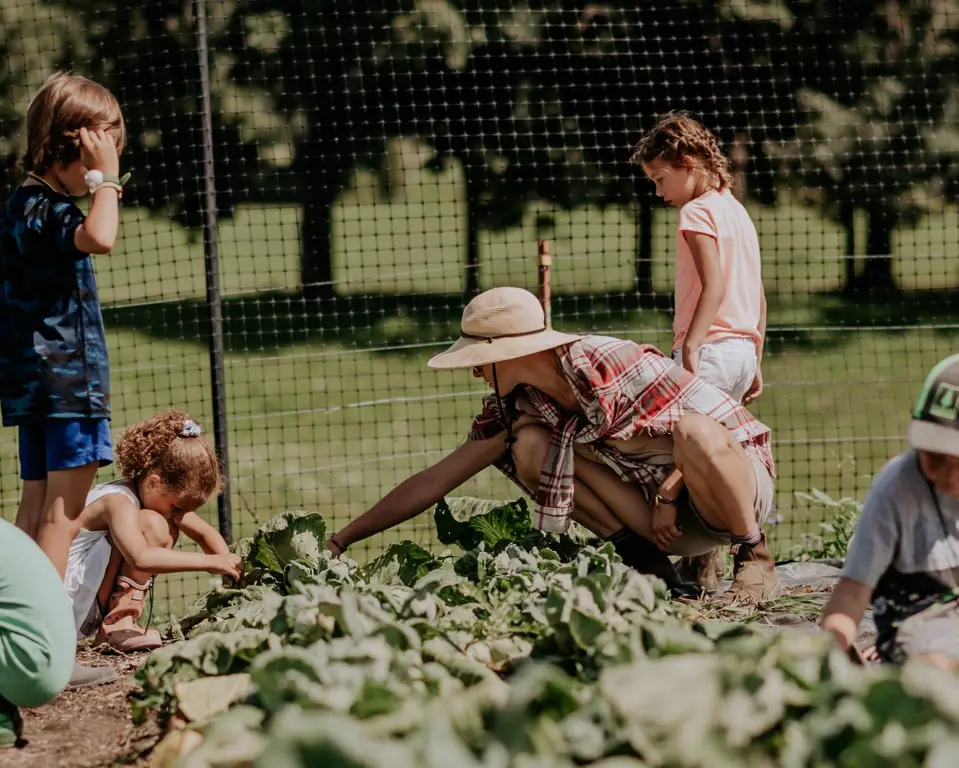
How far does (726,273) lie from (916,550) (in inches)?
92.0

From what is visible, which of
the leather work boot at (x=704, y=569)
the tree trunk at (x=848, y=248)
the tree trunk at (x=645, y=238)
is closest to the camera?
the leather work boot at (x=704, y=569)

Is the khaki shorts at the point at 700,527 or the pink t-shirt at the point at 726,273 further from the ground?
the pink t-shirt at the point at 726,273

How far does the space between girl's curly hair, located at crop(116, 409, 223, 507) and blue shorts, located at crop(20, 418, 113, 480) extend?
113 millimetres

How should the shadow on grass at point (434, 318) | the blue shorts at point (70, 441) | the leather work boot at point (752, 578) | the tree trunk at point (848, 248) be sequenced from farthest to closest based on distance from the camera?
the tree trunk at point (848, 248), the shadow on grass at point (434, 318), the leather work boot at point (752, 578), the blue shorts at point (70, 441)

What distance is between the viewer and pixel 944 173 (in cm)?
1681

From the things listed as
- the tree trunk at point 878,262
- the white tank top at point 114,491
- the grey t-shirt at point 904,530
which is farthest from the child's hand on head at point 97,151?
the tree trunk at point 878,262

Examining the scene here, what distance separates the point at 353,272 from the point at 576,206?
448cm

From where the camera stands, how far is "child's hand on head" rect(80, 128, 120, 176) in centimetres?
387

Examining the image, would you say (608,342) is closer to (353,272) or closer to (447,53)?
(447,53)

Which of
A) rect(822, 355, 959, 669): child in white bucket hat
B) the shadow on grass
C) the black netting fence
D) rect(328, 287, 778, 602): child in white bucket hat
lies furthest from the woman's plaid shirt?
the shadow on grass

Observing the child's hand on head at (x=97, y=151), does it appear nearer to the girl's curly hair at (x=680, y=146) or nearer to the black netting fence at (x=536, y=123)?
the girl's curly hair at (x=680, y=146)

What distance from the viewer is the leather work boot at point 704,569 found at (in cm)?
437

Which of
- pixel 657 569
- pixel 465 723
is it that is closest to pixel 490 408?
pixel 657 569

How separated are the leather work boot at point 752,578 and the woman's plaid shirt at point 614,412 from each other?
0.29 meters
